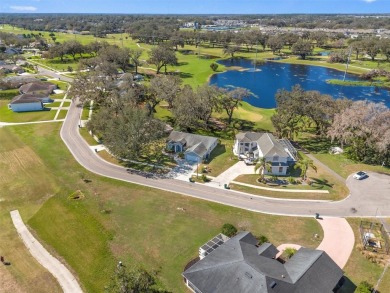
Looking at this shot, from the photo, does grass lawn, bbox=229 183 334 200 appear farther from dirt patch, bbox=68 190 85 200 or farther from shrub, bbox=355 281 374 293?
dirt patch, bbox=68 190 85 200

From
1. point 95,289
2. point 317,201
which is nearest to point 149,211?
point 95,289

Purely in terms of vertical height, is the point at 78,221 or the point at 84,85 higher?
the point at 84,85

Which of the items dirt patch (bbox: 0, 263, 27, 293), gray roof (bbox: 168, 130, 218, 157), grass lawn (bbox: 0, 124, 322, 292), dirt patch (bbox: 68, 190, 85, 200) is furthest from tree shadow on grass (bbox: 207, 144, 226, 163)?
dirt patch (bbox: 0, 263, 27, 293)

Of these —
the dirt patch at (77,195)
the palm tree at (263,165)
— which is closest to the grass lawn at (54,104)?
the dirt patch at (77,195)

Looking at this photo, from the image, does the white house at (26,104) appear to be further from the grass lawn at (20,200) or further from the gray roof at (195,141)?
the gray roof at (195,141)

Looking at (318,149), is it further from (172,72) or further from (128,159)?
(172,72)

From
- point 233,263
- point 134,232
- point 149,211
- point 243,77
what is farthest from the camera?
point 243,77
